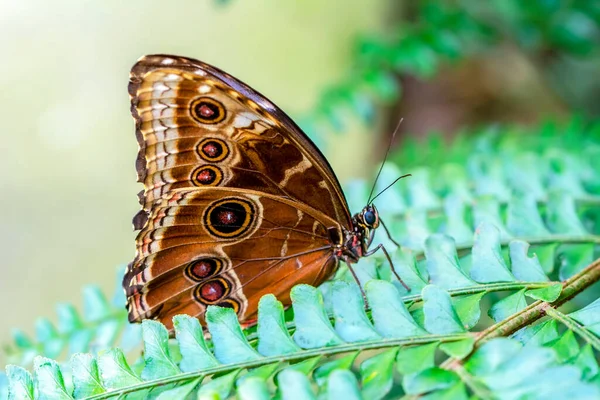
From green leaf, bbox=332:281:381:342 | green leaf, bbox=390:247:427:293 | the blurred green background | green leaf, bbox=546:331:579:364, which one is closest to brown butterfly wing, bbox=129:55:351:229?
green leaf, bbox=390:247:427:293

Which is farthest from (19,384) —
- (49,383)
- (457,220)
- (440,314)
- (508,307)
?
(457,220)

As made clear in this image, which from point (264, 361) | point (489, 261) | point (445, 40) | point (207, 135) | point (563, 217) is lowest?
point (264, 361)

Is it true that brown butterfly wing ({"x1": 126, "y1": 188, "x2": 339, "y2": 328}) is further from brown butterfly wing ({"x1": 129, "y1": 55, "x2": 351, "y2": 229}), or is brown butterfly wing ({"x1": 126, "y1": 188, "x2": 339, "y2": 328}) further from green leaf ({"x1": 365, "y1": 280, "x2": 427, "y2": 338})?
green leaf ({"x1": 365, "y1": 280, "x2": 427, "y2": 338})

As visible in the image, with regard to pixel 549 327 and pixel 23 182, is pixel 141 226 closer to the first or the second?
pixel 549 327

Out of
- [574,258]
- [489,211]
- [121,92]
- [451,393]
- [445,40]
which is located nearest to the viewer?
[451,393]

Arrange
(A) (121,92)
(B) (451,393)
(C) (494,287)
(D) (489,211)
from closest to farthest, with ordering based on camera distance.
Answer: (B) (451,393), (C) (494,287), (D) (489,211), (A) (121,92)

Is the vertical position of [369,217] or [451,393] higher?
[369,217]

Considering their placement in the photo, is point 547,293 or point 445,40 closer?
point 547,293

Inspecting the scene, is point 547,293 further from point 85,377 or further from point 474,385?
point 85,377
